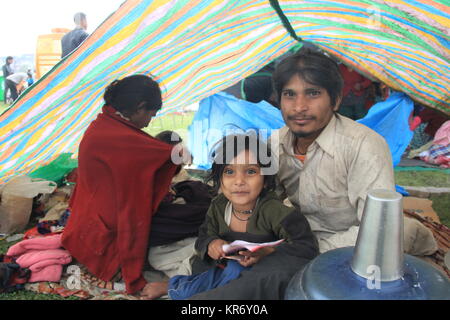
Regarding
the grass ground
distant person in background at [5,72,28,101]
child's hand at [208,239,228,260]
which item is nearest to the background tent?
the grass ground

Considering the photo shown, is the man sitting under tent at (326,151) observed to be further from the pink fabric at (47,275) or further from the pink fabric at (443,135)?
the pink fabric at (443,135)

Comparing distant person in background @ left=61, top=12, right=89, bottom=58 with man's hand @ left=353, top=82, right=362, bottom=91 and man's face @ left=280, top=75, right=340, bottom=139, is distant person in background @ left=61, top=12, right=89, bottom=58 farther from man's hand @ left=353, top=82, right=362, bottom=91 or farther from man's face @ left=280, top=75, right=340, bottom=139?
man's face @ left=280, top=75, right=340, bottom=139

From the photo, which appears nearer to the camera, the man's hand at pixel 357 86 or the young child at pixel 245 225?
the young child at pixel 245 225

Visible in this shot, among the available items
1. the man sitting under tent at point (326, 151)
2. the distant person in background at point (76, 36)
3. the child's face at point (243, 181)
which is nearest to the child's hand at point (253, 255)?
the child's face at point (243, 181)

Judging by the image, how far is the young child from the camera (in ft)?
5.24

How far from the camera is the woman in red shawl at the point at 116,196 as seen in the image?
2086 mm

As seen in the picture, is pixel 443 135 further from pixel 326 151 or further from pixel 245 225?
pixel 245 225

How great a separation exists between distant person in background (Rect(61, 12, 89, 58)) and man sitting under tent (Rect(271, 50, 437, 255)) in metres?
4.44

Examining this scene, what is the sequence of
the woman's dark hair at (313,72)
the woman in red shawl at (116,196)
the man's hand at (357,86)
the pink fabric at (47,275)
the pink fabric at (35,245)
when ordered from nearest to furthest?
1. the woman's dark hair at (313,72)
2. the woman in red shawl at (116,196)
3. the pink fabric at (47,275)
4. the pink fabric at (35,245)
5. the man's hand at (357,86)

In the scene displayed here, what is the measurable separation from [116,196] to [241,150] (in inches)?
31.0

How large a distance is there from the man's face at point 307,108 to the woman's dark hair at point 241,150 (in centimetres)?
20

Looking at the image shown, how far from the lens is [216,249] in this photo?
1.71 metres

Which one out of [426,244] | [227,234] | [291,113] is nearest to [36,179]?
[227,234]

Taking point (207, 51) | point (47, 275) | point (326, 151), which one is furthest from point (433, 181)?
point (47, 275)
